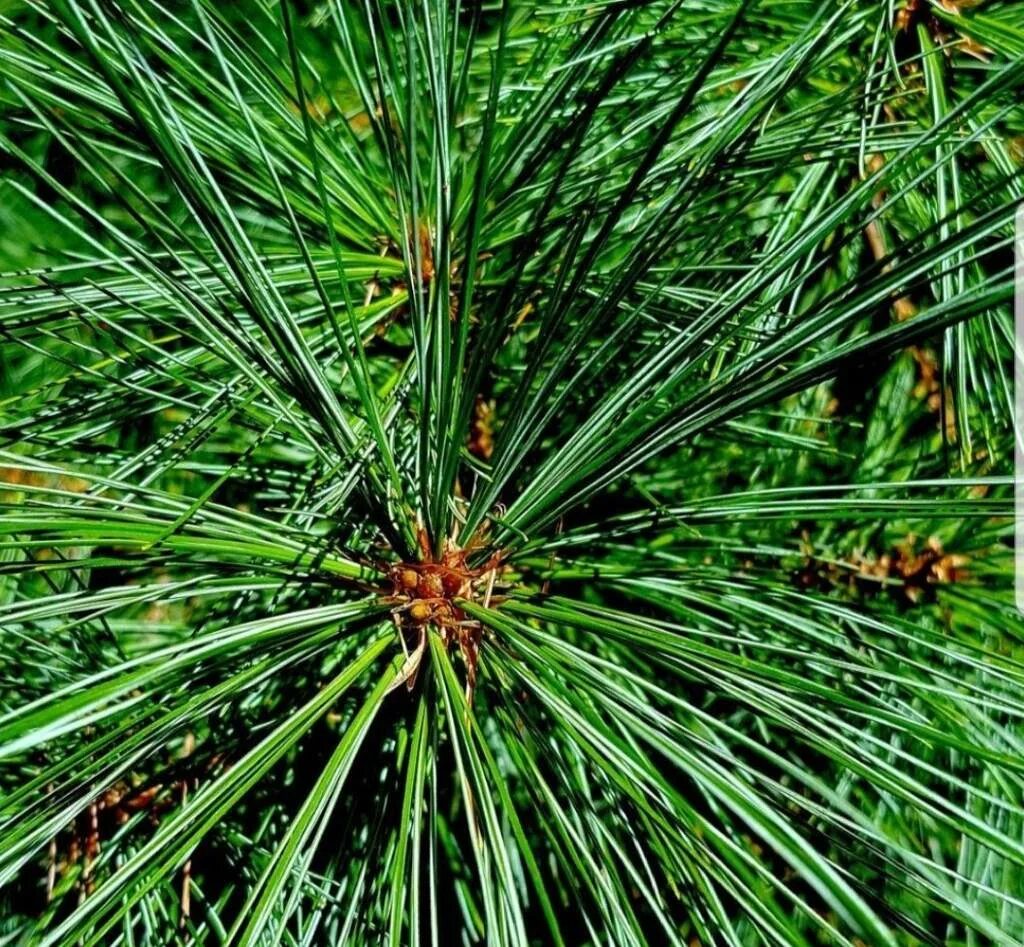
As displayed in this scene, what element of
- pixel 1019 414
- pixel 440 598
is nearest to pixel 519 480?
pixel 440 598

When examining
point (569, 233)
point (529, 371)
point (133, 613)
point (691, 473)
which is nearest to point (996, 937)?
point (529, 371)

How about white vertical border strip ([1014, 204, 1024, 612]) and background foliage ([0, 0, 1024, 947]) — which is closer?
background foliage ([0, 0, 1024, 947])

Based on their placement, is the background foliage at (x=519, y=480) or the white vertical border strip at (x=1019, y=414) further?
the white vertical border strip at (x=1019, y=414)

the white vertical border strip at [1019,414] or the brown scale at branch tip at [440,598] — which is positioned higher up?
the white vertical border strip at [1019,414]

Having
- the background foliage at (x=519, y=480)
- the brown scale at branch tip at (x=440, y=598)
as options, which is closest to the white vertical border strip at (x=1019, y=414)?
the background foliage at (x=519, y=480)

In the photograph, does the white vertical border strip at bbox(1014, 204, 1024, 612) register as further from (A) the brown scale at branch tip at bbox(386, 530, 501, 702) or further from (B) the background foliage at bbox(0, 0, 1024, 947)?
(A) the brown scale at branch tip at bbox(386, 530, 501, 702)

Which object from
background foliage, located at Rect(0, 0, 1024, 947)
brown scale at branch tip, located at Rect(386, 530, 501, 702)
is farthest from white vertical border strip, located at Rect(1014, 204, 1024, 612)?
brown scale at branch tip, located at Rect(386, 530, 501, 702)

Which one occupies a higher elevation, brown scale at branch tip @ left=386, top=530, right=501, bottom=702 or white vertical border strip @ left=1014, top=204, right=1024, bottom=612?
white vertical border strip @ left=1014, top=204, right=1024, bottom=612

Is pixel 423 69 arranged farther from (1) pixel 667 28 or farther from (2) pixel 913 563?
(2) pixel 913 563

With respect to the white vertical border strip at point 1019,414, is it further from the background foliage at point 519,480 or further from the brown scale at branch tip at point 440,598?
the brown scale at branch tip at point 440,598
